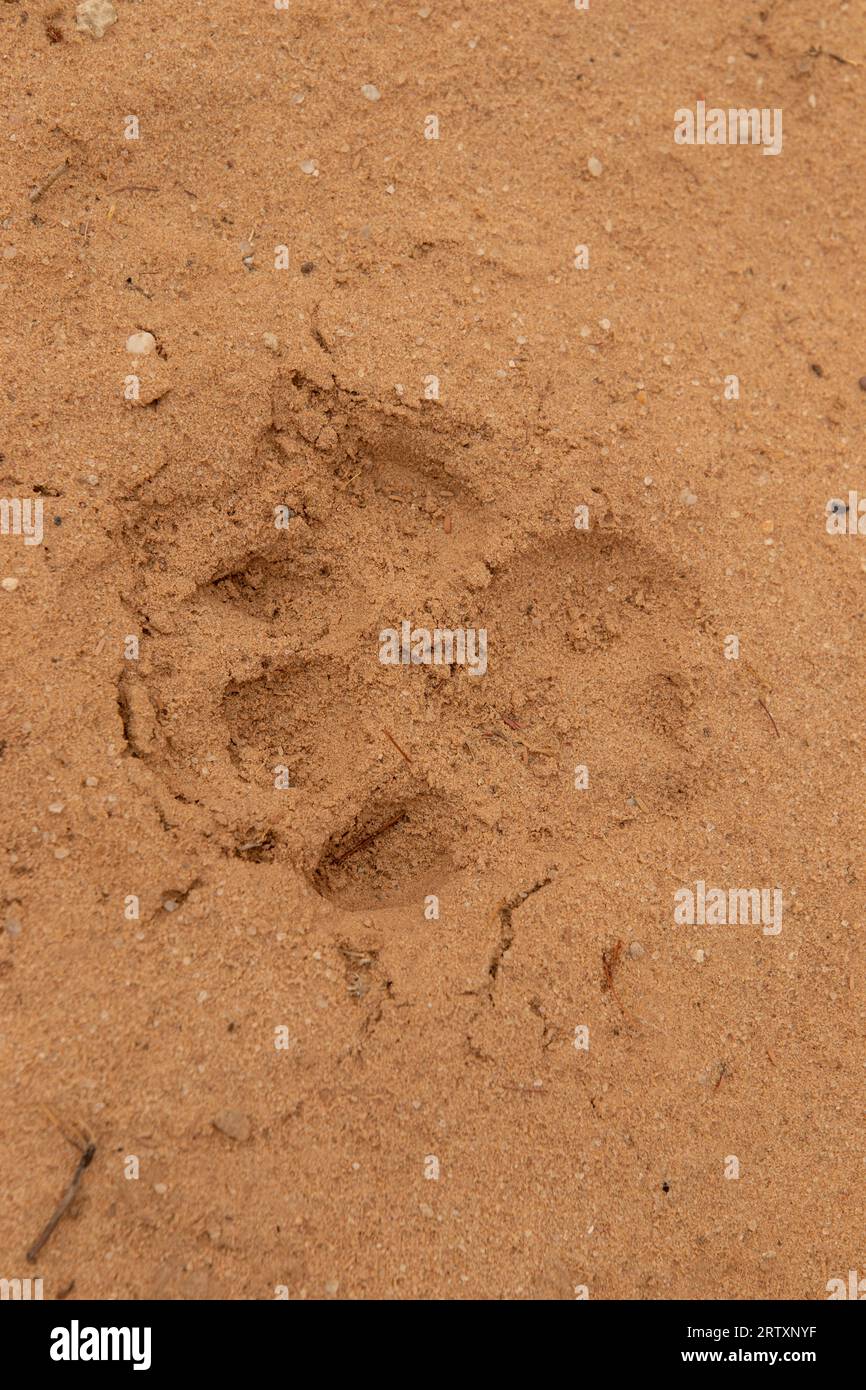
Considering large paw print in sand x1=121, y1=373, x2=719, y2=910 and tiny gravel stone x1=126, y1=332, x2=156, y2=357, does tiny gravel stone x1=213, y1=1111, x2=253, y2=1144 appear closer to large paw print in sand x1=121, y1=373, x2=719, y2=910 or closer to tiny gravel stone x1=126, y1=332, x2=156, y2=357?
large paw print in sand x1=121, y1=373, x2=719, y2=910

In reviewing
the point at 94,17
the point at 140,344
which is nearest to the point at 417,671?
the point at 140,344

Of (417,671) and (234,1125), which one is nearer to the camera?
(234,1125)

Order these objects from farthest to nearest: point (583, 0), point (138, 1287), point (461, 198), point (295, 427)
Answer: point (583, 0) → point (461, 198) → point (295, 427) → point (138, 1287)

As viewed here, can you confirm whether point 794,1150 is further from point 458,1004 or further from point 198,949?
point 198,949

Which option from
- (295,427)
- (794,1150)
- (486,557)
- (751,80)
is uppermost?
(751,80)

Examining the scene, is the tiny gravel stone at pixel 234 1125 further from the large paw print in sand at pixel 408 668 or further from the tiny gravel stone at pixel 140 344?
the tiny gravel stone at pixel 140 344

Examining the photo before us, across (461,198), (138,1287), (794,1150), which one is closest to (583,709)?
(794,1150)

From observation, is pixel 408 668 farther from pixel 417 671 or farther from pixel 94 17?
pixel 94 17
